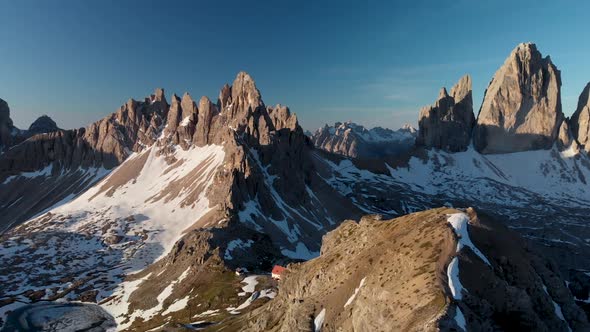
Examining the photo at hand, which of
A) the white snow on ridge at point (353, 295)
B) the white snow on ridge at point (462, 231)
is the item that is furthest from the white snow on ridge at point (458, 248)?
the white snow on ridge at point (353, 295)

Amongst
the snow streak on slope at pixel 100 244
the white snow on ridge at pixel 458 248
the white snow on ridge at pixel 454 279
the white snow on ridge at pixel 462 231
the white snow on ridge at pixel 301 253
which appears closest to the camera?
the white snow on ridge at pixel 454 279

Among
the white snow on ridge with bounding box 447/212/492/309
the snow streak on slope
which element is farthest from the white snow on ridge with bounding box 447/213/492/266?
the snow streak on slope

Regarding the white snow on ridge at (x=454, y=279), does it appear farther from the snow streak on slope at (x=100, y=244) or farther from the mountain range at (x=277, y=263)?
the snow streak on slope at (x=100, y=244)

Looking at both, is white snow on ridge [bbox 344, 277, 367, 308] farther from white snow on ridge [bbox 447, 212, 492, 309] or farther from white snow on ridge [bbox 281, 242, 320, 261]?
white snow on ridge [bbox 281, 242, 320, 261]

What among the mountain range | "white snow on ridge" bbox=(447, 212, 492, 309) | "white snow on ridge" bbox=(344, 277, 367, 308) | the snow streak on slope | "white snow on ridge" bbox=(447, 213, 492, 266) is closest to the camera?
"white snow on ridge" bbox=(447, 212, 492, 309)

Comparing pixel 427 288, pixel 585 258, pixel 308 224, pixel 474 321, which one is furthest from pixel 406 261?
pixel 585 258
